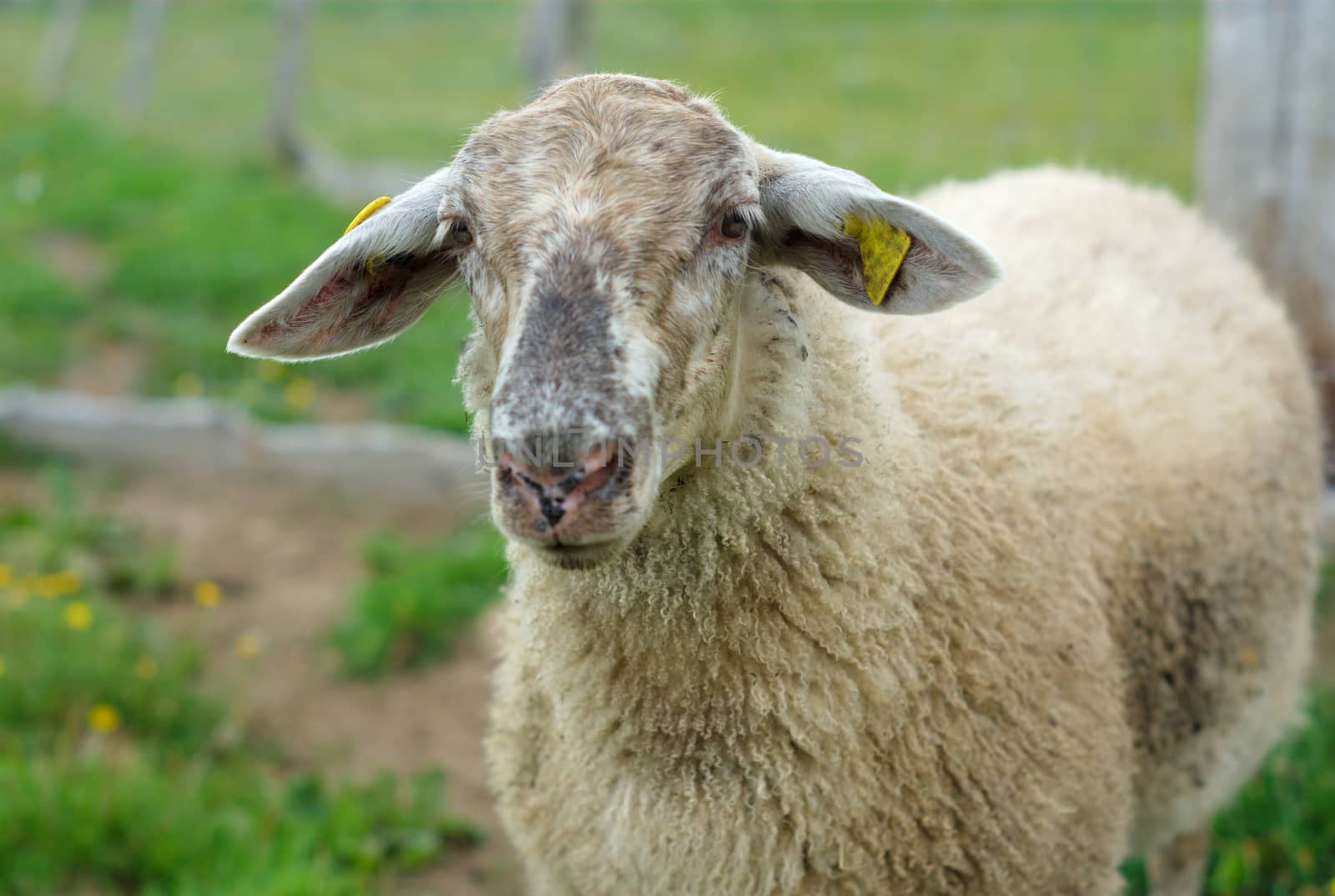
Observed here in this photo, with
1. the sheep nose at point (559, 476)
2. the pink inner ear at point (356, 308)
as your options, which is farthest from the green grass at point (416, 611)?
the sheep nose at point (559, 476)

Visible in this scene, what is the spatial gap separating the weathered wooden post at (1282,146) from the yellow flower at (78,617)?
4.45 m

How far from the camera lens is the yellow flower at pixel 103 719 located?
3447mm

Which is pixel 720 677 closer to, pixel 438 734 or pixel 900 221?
pixel 900 221

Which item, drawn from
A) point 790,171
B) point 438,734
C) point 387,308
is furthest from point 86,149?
point 790,171

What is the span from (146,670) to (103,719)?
29 cm

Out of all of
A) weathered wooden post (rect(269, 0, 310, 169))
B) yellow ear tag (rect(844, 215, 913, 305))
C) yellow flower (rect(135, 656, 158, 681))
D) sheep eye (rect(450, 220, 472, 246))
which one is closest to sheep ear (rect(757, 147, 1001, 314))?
yellow ear tag (rect(844, 215, 913, 305))

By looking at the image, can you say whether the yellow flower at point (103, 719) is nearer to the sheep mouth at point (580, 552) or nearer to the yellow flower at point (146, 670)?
the yellow flower at point (146, 670)

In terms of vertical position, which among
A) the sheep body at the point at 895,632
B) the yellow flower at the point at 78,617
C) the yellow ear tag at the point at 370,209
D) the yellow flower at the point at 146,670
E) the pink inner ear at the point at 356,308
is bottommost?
the yellow flower at the point at 146,670

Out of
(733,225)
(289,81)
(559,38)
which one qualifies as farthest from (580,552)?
(289,81)

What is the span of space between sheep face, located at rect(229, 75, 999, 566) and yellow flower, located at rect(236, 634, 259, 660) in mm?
2199

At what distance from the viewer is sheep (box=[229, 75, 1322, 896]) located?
1.75 metres

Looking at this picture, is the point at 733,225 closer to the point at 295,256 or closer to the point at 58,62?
the point at 295,256

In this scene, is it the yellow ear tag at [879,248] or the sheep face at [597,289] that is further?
the yellow ear tag at [879,248]

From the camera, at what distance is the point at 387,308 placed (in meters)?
2.24
